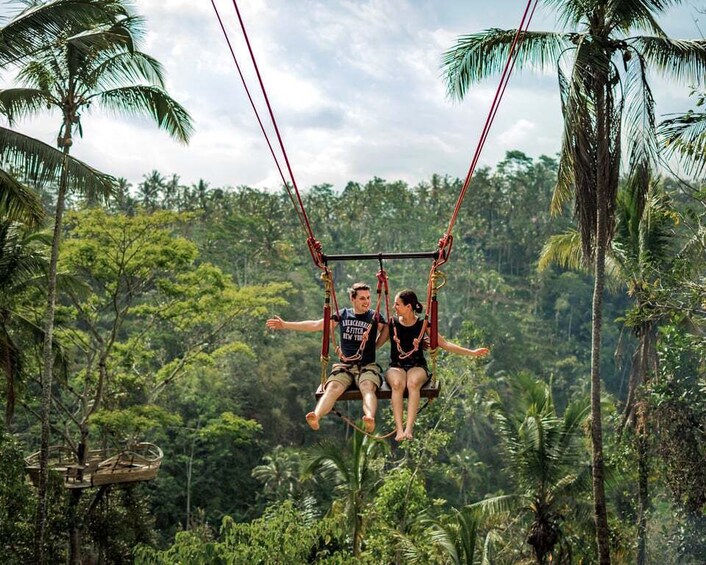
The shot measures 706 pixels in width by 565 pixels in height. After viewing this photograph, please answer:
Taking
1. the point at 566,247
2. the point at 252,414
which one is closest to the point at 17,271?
the point at 566,247

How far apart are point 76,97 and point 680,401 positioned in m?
12.7

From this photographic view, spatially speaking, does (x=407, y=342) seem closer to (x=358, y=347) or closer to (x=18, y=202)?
(x=358, y=347)

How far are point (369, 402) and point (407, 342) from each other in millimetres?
671

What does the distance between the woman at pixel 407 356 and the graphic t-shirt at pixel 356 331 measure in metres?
0.17

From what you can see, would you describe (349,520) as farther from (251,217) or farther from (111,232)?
(251,217)

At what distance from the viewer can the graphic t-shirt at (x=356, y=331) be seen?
7.23 metres

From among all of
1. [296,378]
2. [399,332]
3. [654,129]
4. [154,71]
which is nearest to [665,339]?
[654,129]

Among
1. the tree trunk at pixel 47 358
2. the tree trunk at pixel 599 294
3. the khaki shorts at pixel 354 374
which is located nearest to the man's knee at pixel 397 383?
the khaki shorts at pixel 354 374

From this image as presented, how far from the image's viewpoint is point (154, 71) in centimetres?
1439

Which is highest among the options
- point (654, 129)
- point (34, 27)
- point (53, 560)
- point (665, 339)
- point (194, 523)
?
point (34, 27)

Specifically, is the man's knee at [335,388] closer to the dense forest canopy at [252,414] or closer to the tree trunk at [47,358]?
the dense forest canopy at [252,414]

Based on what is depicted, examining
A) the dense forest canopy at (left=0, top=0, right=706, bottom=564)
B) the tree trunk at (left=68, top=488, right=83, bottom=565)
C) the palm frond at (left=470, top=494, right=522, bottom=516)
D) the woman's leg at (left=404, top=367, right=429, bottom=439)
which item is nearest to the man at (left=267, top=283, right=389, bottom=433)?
the woman's leg at (left=404, top=367, right=429, bottom=439)

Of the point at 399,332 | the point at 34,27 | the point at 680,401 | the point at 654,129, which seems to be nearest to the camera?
the point at 399,332

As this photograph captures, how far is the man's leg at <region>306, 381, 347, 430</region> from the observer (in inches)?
270
